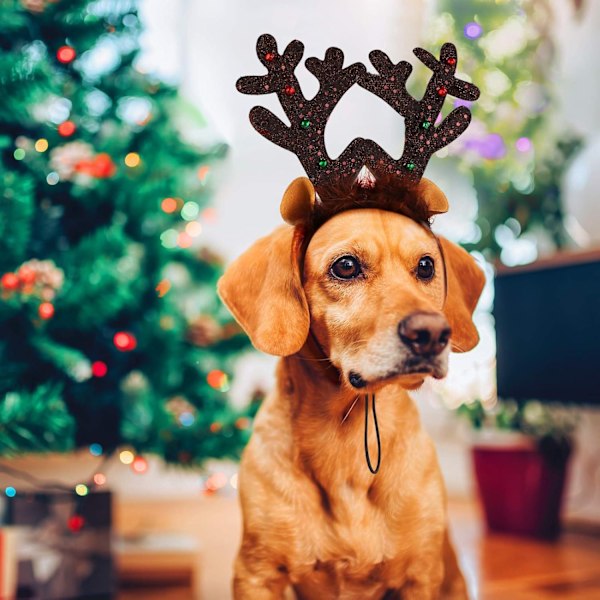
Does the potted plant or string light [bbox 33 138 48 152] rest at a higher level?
string light [bbox 33 138 48 152]

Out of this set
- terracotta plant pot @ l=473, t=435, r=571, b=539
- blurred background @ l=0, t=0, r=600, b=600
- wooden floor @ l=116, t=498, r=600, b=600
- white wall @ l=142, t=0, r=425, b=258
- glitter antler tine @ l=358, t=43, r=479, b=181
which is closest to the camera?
glitter antler tine @ l=358, t=43, r=479, b=181

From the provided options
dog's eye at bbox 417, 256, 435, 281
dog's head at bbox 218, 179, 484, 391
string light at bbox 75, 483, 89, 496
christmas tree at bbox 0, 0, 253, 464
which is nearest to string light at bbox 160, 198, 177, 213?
christmas tree at bbox 0, 0, 253, 464

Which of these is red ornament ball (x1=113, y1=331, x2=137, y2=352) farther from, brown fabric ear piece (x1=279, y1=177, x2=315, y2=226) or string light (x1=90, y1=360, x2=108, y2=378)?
brown fabric ear piece (x1=279, y1=177, x2=315, y2=226)

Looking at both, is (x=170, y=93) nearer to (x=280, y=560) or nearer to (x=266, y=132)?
(x=266, y=132)

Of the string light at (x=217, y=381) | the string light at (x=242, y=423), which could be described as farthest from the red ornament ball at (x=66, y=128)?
the string light at (x=242, y=423)

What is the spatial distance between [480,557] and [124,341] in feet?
2.95

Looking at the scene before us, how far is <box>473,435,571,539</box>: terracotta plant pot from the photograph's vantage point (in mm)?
1789

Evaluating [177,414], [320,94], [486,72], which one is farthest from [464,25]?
[177,414]

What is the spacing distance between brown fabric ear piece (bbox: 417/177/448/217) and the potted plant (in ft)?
3.94

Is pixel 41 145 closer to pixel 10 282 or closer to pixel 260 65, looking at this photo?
pixel 10 282

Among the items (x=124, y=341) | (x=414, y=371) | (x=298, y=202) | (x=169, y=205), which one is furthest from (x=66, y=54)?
(x=414, y=371)

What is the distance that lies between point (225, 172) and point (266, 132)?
29.1 inches

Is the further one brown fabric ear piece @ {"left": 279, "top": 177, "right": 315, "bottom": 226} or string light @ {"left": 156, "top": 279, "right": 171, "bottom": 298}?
string light @ {"left": 156, "top": 279, "right": 171, "bottom": 298}

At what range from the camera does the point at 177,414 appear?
4.85ft
